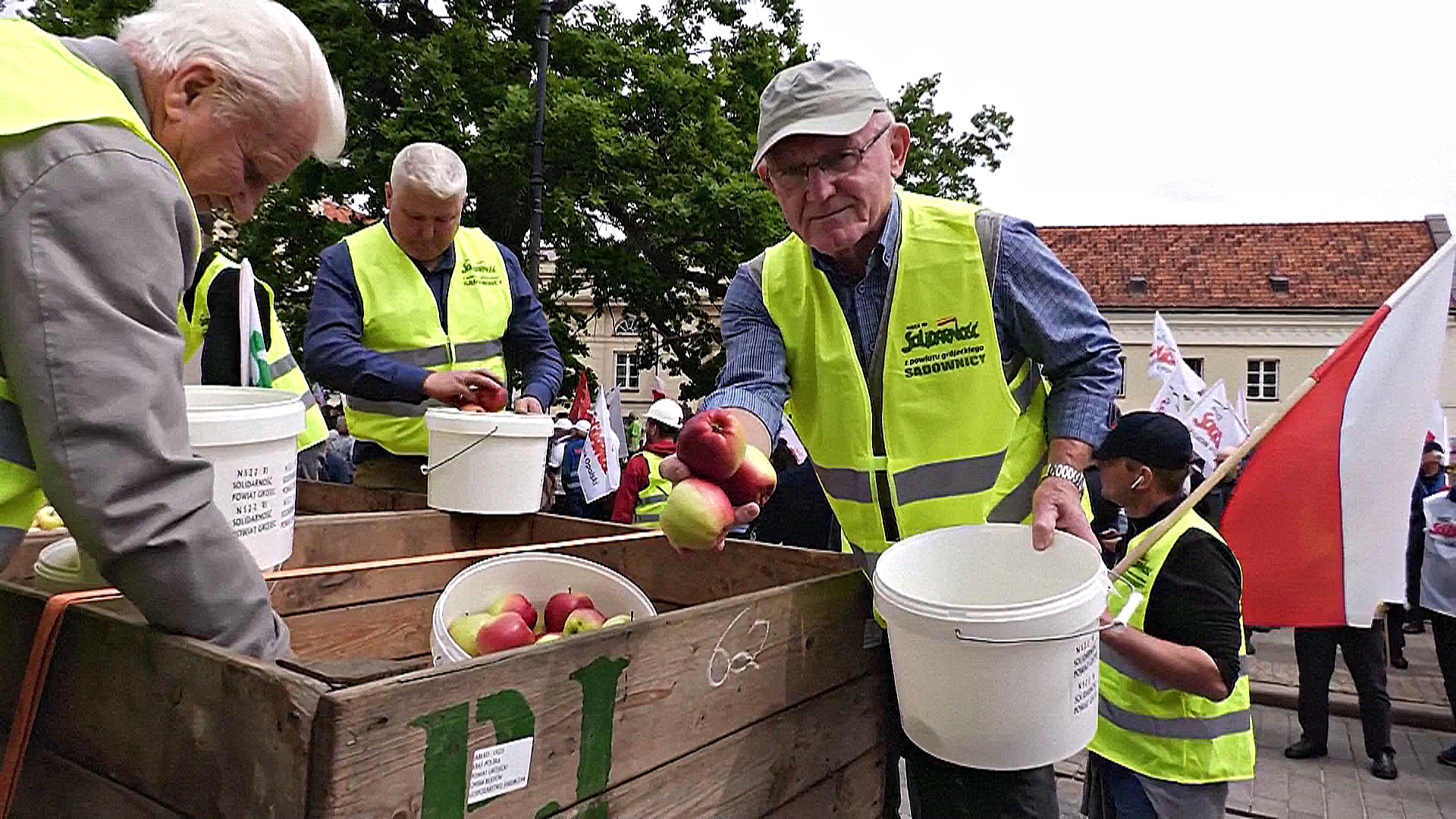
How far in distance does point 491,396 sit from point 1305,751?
5.75 meters

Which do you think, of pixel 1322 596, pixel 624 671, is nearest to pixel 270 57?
pixel 624 671

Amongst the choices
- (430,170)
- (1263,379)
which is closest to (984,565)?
(430,170)

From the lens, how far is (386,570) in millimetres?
2590

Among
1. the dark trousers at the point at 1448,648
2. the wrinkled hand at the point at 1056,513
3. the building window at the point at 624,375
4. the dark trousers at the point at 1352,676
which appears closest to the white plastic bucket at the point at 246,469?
the wrinkled hand at the point at 1056,513

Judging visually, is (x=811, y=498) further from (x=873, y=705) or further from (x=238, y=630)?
(x=238, y=630)

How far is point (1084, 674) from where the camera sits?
1.78 metres

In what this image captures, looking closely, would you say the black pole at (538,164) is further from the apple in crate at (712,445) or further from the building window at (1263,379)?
the building window at (1263,379)

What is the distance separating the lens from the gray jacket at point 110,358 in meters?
1.21

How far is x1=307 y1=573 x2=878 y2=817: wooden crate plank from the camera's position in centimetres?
115

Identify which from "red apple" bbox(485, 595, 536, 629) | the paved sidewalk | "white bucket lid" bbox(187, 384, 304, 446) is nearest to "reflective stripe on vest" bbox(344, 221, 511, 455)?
"white bucket lid" bbox(187, 384, 304, 446)

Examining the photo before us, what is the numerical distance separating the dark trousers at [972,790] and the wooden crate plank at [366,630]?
124 centimetres

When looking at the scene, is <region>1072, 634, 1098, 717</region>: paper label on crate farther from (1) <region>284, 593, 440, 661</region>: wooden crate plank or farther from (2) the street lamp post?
(2) the street lamp post

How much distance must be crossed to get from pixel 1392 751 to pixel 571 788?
6.58 meters

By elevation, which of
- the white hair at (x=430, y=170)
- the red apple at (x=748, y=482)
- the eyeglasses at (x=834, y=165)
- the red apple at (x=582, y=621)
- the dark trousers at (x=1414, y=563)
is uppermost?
the white hair at (x=430, y=170)
